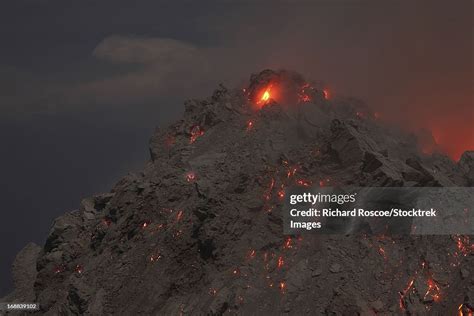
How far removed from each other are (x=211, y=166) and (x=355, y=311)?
51.7 feet

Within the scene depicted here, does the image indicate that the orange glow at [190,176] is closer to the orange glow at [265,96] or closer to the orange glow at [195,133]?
the orange glow at [195,133]

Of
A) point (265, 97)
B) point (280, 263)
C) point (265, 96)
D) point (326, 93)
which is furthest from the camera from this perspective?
point (326, 93)

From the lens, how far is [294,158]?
33.8 m

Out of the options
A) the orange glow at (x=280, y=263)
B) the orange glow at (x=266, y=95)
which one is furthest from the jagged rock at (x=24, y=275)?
the orange glow at (x=266, y=95)

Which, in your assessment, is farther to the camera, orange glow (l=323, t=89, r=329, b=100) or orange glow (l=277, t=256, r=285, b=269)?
orange glow (l=323, t=89, r=329, b=100)

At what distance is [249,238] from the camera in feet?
98.3

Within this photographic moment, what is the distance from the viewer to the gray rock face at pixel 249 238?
1014 inches

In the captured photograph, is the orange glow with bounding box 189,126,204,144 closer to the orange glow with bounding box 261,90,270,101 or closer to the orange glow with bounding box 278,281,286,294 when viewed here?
the orange glow with bounding box 261,90,270,101

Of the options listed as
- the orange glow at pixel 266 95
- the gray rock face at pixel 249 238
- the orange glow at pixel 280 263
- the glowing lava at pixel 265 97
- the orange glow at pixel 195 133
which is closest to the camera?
the gray rock face at pixel 249 238

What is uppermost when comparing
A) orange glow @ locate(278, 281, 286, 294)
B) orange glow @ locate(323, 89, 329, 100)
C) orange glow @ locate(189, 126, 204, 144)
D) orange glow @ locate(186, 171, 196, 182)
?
orange glow @ locate(323, 89, 329, 100)

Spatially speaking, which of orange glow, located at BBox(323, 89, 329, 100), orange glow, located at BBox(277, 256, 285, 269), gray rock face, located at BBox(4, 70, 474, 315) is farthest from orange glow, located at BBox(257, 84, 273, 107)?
orange glow, located at BBox(277, 256, 285, 269)

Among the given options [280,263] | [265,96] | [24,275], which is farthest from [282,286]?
[24,275]

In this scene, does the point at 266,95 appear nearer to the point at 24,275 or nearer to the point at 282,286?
the point at 282,286

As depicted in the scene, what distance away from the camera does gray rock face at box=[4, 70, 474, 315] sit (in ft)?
84.5
